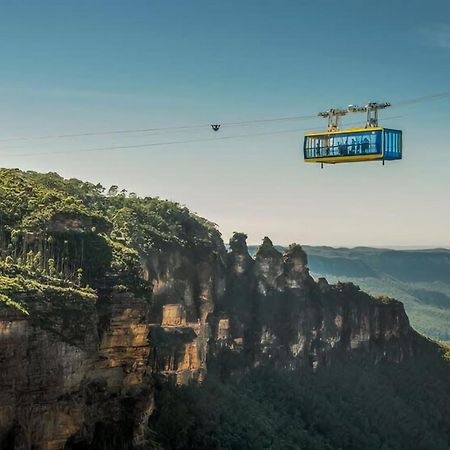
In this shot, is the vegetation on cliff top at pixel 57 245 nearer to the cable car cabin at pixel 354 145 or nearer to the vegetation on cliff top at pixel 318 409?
the cable car cabin at pixel 354 145

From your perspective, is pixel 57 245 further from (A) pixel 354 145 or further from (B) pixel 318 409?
(B) pixel 318 409

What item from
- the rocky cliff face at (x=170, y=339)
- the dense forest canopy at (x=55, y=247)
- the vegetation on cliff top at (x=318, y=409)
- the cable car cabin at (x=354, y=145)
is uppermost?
the cable car cabin at (x=354, y=145)

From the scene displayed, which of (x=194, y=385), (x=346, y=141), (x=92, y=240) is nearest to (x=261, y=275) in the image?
(x=194, y=385)

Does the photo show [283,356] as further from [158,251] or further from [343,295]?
[158,251]

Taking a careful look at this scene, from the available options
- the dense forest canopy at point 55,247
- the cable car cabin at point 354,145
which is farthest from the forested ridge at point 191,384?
the cable car cabin at point 354,145

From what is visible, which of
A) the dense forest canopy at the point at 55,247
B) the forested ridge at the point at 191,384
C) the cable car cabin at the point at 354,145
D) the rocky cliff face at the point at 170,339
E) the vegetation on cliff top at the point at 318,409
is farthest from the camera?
the vegetation on cliff top at the point at 318,409

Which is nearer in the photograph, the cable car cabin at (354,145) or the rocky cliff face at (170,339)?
the rocky cliff face at (170,339)

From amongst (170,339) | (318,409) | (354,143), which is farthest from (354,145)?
(318,409)
